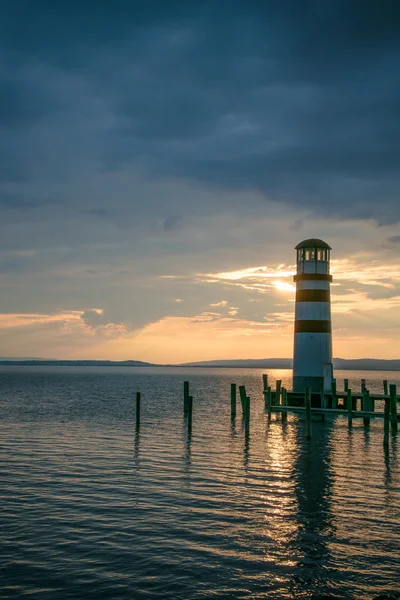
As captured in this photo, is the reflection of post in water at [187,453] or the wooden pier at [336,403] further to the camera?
the wooden pier at [336,403]

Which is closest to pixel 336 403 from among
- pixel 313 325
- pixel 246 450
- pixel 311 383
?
pixel 311 383

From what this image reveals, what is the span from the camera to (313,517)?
1769cm

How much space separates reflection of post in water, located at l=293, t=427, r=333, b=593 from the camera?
13.2 metres

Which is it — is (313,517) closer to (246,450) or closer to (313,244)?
(246,450)

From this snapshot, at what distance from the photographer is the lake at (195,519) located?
12641 millimetres

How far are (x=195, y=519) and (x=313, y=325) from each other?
2900 cm

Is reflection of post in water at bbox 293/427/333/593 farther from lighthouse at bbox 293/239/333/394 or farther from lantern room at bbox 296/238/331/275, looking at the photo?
lantern room at bbox 296/238/331/275

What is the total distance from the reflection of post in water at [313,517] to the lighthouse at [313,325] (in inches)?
558

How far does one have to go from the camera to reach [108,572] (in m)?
13.0

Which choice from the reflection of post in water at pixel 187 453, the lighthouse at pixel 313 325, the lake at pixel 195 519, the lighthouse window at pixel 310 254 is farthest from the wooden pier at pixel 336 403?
the lighthouse window at pixel 310 254

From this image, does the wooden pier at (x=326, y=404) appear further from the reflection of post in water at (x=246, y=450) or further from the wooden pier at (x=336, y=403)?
the reflection of post in water at (x=246, y=450)

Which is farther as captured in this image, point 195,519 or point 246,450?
point 246,450

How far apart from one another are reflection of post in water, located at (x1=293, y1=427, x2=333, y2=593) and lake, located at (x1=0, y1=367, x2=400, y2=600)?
0.15ft

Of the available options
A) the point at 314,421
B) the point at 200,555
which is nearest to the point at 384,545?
the point at 200,555
